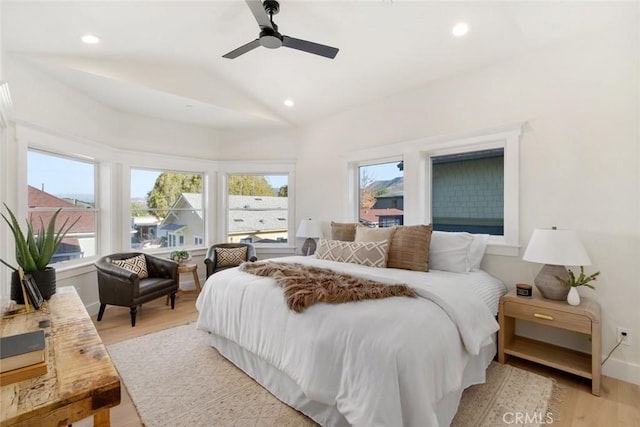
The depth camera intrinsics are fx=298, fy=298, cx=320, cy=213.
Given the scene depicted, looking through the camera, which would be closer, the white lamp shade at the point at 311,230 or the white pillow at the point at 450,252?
the white pillow at the point at 450,252

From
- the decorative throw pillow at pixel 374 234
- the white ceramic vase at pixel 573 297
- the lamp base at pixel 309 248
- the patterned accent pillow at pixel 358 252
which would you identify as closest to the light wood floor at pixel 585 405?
the white ceramic vase at pixel 573 297

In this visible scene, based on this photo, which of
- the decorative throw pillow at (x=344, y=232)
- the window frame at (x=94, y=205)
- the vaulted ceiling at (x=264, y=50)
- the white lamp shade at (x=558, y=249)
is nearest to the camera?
the white lamp shade at (x=558, y=249)

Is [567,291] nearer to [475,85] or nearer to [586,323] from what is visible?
[586,323]

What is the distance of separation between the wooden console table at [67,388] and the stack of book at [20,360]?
0.02 meters

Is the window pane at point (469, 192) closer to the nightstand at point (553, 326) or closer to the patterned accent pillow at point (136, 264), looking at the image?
the nightstand at point (553, 326)

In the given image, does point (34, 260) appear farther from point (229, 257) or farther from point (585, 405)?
point (585, 405)

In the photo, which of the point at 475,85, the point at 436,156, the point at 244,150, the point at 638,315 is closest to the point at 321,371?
the point at 638,315

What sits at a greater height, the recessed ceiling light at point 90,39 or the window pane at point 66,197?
the recessed ceiling light at point 90,39

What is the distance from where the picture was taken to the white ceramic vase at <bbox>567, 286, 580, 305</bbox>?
223 centimetres

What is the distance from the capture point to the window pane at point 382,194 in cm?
396

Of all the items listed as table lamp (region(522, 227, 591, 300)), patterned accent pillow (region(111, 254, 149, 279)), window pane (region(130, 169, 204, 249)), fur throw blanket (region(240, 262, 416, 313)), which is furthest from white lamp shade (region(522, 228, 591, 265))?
window pane (region(130, 169, 204, 249))

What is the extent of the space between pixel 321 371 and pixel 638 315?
8.17 feet

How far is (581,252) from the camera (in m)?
2.22

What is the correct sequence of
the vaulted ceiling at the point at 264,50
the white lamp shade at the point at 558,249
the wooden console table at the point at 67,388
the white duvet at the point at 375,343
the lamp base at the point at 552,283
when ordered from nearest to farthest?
1. the wooden console table at the point at 67,388
2. the white duvet at the point at 375,343
3. the white lamp shade at the point at 558,249
4. the lamp base at the point at 552,283
5. the vaulted ceiling at the point at 264,50
